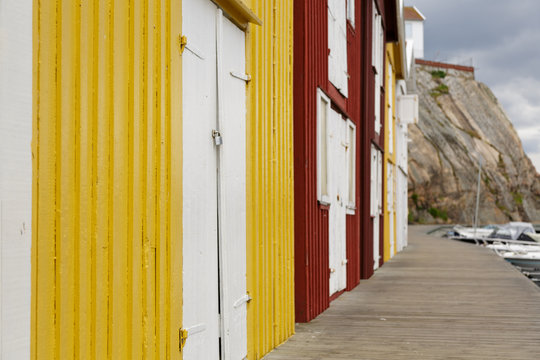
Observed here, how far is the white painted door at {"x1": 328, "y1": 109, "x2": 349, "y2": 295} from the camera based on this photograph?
9.98 m

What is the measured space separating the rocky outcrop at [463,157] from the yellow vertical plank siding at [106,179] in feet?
180

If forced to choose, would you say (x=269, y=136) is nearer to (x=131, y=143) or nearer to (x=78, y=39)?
(x=131, y=143)

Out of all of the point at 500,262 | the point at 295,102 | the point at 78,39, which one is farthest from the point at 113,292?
the point at 500,262

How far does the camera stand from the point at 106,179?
3293 millimetres

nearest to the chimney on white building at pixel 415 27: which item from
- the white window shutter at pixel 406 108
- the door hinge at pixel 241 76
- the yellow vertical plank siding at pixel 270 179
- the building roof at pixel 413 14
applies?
the building roof at pixel 413 14

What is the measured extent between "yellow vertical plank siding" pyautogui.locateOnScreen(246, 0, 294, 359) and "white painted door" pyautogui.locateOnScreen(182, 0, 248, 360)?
0.22 meters

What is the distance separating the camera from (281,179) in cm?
704

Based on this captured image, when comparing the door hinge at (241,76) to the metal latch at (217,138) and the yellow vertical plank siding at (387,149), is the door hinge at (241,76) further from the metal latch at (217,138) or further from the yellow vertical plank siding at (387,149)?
the yellow vertical plank siding at (387,149)

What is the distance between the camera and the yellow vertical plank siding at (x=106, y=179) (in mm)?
2787

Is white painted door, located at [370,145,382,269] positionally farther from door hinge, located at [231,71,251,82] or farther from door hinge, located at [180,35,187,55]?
door hinge, located at [180,35,187,55]

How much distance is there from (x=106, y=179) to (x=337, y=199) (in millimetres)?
7587

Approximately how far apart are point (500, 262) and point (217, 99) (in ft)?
51.2

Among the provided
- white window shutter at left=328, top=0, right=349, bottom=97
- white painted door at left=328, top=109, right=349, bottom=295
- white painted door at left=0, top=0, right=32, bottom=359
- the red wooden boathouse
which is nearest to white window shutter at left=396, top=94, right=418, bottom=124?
the red wooden boathouse

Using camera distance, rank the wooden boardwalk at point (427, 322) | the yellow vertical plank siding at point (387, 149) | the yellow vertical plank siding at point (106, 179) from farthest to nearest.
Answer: the yellow vertical plank siding at point (387, 149), the wooden boardwalk at point (427, 322), the yellow vertical plank siding at point (106, 179)
